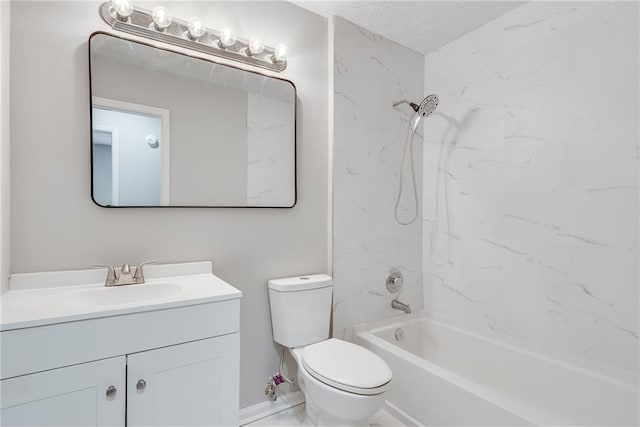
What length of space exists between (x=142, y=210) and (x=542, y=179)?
211 centimetres

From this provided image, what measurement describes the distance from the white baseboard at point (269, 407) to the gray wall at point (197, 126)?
115 cm

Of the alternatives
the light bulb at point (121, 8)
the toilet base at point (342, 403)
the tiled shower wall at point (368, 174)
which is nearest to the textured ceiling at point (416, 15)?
the tiled shower wall at point (368, 174)

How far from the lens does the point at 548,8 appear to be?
1813 mm

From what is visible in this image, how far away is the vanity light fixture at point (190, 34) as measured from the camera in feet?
4.76

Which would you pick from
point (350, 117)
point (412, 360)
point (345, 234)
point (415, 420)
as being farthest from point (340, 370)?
point (350, 117)

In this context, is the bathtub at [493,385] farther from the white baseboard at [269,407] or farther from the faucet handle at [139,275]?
the faucet handle at [139,275]

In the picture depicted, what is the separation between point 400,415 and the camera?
5.98ft

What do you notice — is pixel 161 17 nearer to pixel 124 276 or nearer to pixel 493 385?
pixel 124 276

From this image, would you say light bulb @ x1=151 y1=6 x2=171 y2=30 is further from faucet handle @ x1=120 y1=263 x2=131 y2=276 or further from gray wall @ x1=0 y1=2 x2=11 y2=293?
faucet handle @ x1=120 y1=263 x2=131 y2=276

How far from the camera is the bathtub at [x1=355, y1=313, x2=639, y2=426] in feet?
4.78

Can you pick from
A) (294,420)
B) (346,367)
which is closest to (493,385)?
(346,367)

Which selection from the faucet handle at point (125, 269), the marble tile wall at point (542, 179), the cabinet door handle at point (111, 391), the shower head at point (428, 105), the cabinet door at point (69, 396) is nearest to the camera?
the cabinet door at point (69, 396)

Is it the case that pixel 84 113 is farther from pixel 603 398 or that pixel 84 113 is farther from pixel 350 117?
pixel 603 398

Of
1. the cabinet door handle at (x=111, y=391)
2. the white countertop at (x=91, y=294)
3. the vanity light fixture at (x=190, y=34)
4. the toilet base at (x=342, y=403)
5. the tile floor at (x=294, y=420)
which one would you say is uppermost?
the vanity light fixture at (x=190, y=34)
